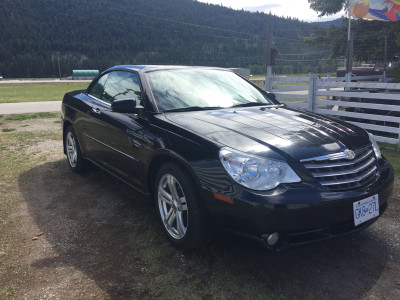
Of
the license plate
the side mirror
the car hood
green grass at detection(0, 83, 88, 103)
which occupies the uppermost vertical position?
the side mirror

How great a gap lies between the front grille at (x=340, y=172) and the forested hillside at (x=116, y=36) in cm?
7133

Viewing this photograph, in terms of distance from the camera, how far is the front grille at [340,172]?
2453 mm

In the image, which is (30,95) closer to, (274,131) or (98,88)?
(98,88)

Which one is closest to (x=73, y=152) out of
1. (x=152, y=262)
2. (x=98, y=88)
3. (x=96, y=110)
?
(x=98, y=88)

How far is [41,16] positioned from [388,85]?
113 metres

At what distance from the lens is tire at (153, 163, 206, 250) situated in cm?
263

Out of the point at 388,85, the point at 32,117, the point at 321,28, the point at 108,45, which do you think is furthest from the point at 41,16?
the point at 388,85

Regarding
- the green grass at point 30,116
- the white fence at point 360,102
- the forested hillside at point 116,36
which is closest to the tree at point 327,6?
the white fence at point 360,102

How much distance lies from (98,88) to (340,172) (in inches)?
126

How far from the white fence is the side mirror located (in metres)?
4.69

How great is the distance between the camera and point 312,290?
96.0 inches

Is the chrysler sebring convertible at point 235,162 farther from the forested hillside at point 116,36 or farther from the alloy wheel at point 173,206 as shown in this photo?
the forested hillside at point 116,36

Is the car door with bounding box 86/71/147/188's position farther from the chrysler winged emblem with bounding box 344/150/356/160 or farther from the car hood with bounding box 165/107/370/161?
the chrysler winged emblem with bounding box 344/150/356/160

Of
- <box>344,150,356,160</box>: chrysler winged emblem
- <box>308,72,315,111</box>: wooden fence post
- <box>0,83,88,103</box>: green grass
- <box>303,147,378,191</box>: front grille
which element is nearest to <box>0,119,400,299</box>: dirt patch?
<box>303,147,378,191</box>: front grille
